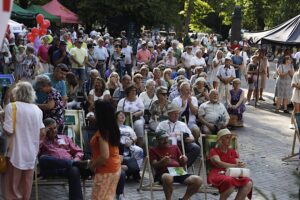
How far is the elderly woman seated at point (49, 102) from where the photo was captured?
7.92 metres

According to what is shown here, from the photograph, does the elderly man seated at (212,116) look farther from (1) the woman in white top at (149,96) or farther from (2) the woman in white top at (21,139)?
(2) the woman in white top at (21,139)

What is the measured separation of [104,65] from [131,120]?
9.85 m

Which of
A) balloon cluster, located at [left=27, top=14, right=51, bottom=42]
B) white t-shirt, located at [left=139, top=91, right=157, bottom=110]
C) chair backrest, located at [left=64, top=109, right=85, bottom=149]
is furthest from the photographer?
balloon cluster, located at [left=27, top=14, right=51, bottom=42]

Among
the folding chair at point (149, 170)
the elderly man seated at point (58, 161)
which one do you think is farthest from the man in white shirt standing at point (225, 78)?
the elderly man seated at point (58, 161)

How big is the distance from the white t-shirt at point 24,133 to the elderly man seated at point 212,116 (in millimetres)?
4571

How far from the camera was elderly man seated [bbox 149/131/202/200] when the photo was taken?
754 centimetres

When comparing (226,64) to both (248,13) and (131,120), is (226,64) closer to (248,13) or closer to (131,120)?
(131,120)

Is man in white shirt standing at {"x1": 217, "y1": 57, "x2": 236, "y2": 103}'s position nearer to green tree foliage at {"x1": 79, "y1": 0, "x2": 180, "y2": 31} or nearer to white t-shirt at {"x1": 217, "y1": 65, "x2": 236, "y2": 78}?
white t-shirt at {"x1": 217, "y1": 65, "x2": 236, "y2": 78}

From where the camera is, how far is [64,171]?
7238mm

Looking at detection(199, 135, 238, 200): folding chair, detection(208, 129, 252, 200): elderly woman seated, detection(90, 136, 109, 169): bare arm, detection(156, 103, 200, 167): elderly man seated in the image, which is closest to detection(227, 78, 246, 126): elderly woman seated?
detection(156, 103, 200, 167): elderly man seated

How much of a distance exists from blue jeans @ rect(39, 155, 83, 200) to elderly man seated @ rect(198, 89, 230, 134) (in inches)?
148

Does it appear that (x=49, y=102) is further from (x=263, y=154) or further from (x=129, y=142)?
(x=263, y=154)

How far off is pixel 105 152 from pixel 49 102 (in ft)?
7.94

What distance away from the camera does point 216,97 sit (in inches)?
427
